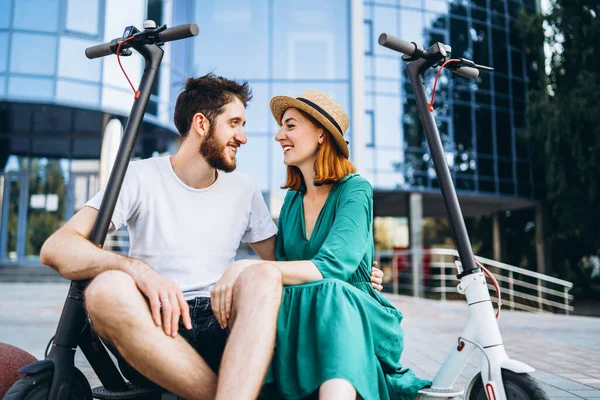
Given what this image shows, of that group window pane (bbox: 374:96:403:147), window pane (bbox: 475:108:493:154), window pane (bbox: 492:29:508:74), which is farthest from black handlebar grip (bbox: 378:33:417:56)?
window pane (bbox: 492:29:508:74)

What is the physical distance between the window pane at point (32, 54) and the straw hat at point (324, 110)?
44.1 ft

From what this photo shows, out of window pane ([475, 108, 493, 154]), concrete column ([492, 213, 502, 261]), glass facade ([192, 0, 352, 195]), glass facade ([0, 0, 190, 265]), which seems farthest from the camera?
concrete column ([492, 213, 502, 261])

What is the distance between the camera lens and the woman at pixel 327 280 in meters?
1.99

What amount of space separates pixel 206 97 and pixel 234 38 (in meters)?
17.2

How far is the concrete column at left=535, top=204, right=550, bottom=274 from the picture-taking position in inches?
876

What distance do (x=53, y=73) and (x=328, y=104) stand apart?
1354 cm

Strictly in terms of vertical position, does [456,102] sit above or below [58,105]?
above

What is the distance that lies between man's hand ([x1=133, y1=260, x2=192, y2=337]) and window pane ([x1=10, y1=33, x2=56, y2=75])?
14006 mm

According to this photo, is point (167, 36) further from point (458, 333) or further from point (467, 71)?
point (458, 333)

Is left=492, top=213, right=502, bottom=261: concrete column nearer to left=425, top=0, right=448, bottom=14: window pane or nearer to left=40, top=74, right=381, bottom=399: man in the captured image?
left=425, top=0, right=448, bottom=14: window pane

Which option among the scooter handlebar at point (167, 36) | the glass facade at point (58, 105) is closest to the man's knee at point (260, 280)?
the scooter handlebar at point (167, 36)

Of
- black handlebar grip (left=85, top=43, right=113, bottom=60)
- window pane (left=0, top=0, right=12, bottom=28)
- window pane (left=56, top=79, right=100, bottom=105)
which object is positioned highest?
window pane (left=0, top=0, right=12, bottom=28)

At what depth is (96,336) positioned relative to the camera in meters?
2.19

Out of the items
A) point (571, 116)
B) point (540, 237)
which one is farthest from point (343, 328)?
point (540, 237)
